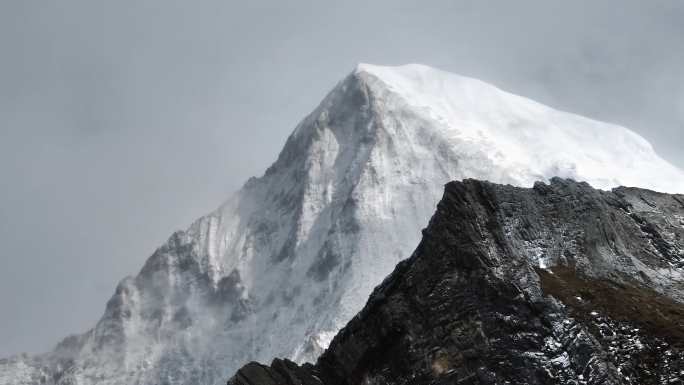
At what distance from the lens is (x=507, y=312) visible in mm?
76562

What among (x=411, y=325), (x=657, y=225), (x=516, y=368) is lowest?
(x=516, y=368)

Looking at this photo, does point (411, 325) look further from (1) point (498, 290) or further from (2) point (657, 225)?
(2) point (657, 225)

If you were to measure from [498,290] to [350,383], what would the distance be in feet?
42.4

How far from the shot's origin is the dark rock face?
241 feet

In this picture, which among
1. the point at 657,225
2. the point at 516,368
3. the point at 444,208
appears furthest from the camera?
the point at 657,225

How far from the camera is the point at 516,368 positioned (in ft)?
241

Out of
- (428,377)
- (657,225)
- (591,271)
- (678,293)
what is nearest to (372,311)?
(428,377)

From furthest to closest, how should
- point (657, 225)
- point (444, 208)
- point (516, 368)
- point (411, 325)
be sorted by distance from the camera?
point (657, 225)
point (444, 208)
point (411, 325)
point (516, 368)

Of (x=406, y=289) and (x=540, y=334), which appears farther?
(x=406, y=289)

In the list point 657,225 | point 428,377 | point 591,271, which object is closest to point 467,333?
point 428,377

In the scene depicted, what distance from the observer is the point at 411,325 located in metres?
78.9

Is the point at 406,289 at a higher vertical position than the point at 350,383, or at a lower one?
higher

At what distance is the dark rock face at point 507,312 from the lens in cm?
7344

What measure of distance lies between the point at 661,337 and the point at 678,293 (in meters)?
16.9
